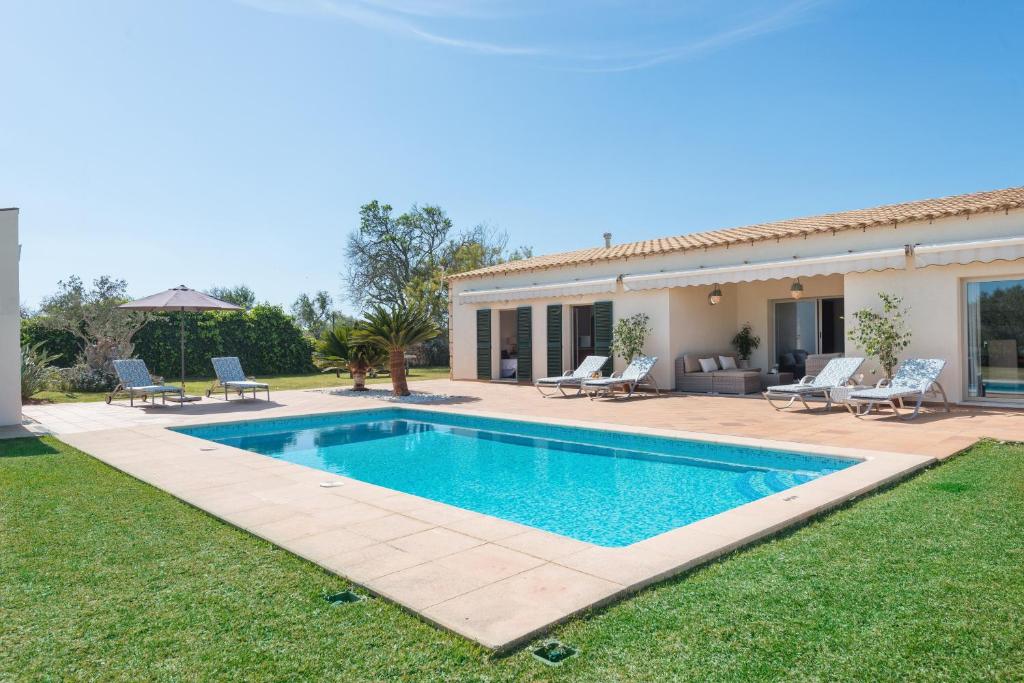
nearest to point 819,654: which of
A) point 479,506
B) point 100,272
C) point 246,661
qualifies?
point 246,661

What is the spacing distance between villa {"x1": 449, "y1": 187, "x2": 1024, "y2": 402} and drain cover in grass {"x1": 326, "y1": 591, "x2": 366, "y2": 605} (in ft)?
50.7

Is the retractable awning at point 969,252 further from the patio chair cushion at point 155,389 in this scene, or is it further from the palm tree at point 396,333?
the patio chair cushion at point 155,389

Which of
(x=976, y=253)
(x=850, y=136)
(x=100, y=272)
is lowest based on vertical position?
(x=976, y=253)

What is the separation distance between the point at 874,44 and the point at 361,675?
2216 cm

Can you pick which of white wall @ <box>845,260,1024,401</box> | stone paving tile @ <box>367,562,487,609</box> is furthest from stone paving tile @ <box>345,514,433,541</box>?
white wall @ <box>845,260,1024,401</box>

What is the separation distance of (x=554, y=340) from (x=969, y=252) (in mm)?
13186

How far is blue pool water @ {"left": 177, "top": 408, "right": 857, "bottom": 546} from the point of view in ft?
26.4

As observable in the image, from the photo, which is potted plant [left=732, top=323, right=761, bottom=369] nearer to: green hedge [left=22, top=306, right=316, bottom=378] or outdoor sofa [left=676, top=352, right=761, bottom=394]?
outdoor sofa [left=676, top=352, right=761, bottom=394]

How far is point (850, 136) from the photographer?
2452 cm

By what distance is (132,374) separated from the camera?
1902cm

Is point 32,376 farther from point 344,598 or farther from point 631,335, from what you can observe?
point 344,598

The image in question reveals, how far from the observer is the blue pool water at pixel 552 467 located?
8.05m

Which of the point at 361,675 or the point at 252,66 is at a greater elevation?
the point at 252,66

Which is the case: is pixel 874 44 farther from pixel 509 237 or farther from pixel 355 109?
pixel 509 237
